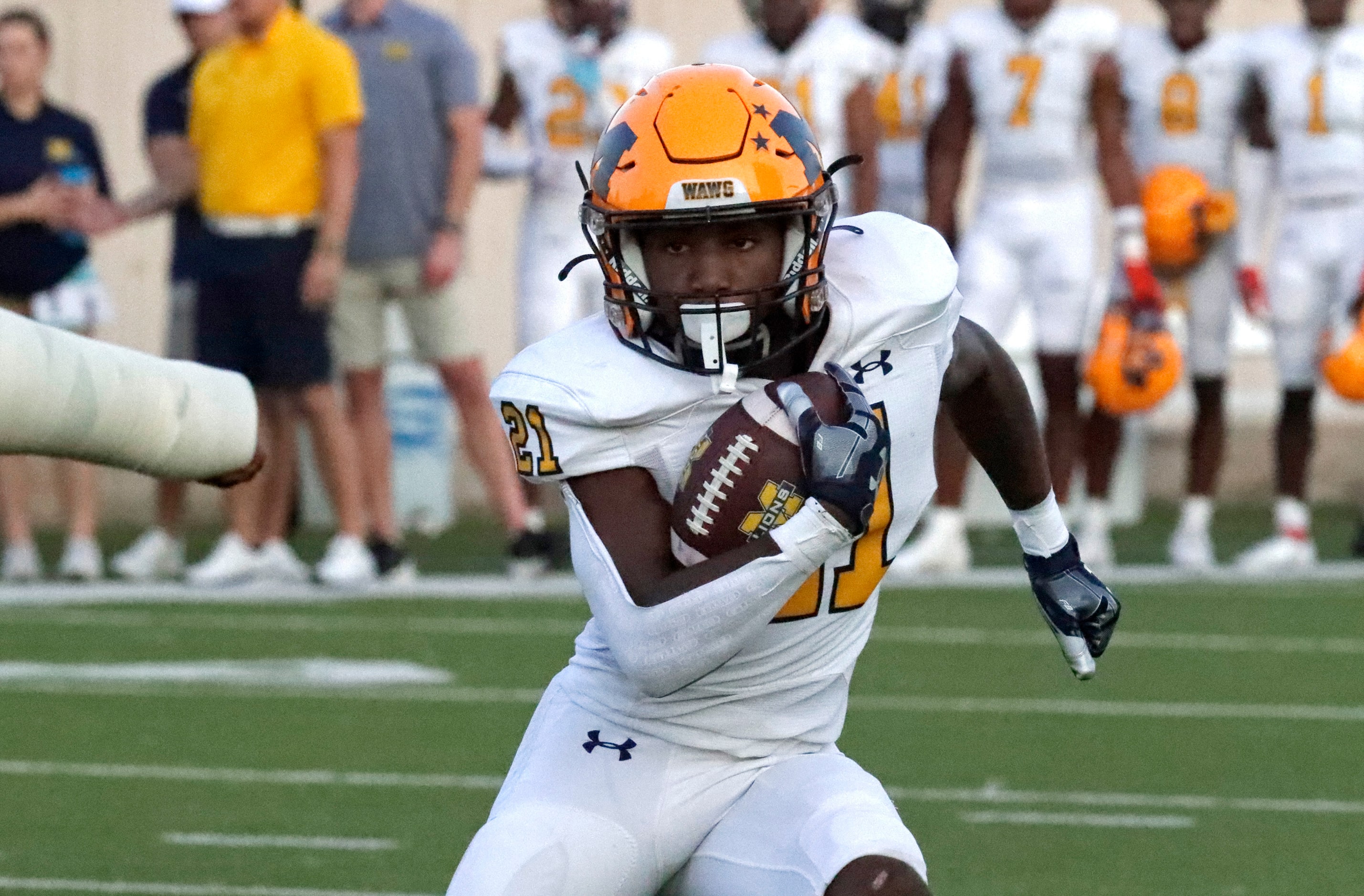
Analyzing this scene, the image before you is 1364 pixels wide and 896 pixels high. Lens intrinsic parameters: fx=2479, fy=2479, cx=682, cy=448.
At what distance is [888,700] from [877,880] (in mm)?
3149

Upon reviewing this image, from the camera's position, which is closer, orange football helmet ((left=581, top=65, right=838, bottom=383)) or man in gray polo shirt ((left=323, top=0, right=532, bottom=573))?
orange football helmet ((left=581, top=65, right=838, bottom=383))

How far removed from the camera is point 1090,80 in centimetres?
821

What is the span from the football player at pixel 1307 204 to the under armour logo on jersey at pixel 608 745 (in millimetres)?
5345

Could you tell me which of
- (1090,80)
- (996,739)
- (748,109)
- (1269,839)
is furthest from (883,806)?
(1090,80)

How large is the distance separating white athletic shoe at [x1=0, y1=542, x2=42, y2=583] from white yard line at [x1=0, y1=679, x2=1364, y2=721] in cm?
187

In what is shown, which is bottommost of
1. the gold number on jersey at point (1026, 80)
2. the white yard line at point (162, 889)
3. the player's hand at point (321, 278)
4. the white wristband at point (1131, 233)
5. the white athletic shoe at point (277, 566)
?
the white athletic shoe at point (277, 566)

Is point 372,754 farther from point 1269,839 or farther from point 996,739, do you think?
point 1269,839

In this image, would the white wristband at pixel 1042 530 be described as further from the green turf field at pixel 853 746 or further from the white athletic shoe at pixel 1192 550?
the white athletic shoe at pixel 1192 550

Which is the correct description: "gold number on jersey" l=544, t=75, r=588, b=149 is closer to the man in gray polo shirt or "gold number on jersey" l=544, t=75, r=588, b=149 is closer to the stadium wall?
the man in gray polo shirt

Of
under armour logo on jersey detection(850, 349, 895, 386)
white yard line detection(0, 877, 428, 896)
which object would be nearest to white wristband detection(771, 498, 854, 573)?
under armour logo on jersey detection(850, 349, 895, 386)

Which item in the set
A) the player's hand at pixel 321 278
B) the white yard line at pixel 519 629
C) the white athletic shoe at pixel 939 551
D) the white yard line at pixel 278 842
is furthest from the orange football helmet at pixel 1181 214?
the white yard line at pixel 278 842

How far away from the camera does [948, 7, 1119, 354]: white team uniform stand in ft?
26.8

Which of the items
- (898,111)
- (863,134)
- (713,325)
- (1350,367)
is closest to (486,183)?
(898,111)

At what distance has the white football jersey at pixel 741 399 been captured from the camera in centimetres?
308
